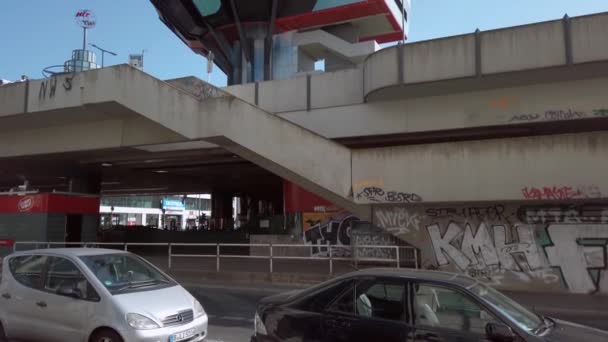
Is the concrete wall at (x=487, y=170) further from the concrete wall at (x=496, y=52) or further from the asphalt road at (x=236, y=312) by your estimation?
→ the asphalt road at (x=236, y=312)

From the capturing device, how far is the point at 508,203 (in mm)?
14094

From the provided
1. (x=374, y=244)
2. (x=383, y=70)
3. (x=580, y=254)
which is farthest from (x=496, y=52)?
(x=374, y=244)

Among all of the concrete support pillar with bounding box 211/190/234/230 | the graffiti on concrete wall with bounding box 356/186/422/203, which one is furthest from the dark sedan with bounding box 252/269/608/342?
the concrete support pillar with bounding box 211/190/234/230

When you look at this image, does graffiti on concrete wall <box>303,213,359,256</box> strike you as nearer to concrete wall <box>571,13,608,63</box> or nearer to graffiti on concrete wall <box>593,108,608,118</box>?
graffiti on concrete wall <box>593,108,608,118</box>

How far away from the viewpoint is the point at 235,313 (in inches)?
404

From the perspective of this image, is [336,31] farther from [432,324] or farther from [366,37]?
[432,324]

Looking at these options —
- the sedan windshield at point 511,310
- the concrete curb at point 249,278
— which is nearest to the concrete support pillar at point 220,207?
the concrete curb at point 249,278

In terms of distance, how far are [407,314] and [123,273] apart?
14.2 feet

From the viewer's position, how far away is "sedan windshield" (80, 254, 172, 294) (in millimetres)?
6641

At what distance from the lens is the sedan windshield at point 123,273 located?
664 cm

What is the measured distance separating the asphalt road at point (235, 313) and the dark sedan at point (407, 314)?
303 cm

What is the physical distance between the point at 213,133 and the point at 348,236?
6278mm

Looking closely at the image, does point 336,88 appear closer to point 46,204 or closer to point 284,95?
point 284,95

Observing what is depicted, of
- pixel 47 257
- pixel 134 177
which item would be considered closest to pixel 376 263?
pixel 47 257
